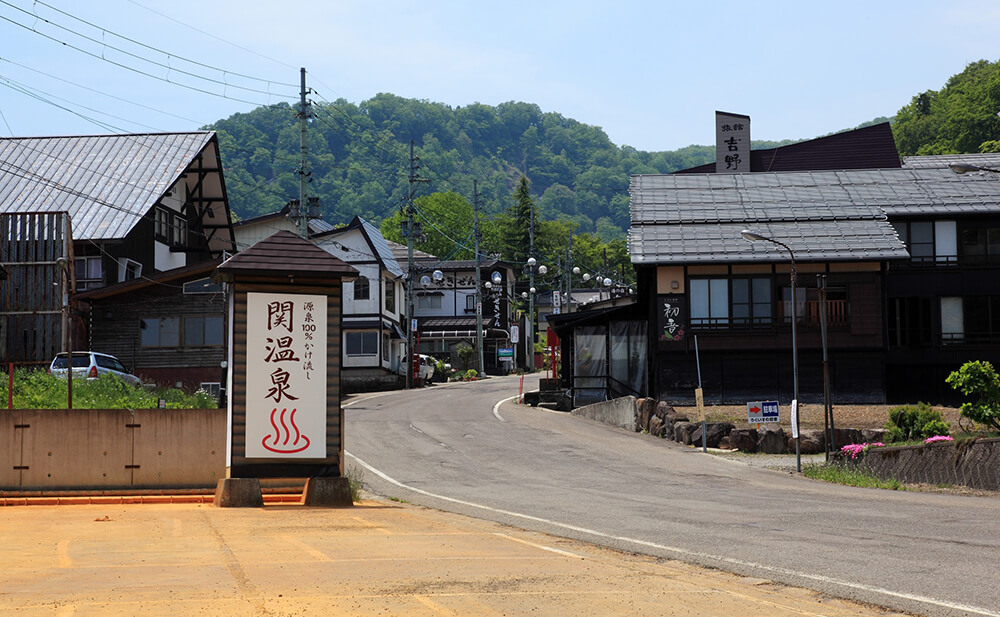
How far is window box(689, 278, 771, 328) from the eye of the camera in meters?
42.3

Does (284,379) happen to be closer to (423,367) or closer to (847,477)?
(847,477)

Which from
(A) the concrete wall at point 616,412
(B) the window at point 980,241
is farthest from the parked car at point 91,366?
(B) the window at point 980,241

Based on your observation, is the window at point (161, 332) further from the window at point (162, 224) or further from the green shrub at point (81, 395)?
the green shrub at point (81, 395)

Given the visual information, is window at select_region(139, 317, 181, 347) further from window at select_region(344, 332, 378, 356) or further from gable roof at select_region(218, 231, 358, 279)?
gable roof at select_region(218, 231, 358, 279)

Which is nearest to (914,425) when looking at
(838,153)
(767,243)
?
(767,243)

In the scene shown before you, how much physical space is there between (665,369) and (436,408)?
33.1 feet

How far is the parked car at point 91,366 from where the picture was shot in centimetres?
3497

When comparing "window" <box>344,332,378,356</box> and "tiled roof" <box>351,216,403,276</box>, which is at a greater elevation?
"tiled roof" <box>351,216,403,276</box>

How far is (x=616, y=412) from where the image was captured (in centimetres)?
4094

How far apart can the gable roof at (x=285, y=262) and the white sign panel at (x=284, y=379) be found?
1.53 ft

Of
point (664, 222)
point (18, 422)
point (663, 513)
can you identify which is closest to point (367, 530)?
point (663, 513)

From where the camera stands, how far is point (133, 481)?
20391 mm

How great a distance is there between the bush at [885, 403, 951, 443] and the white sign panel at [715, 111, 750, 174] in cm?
3252

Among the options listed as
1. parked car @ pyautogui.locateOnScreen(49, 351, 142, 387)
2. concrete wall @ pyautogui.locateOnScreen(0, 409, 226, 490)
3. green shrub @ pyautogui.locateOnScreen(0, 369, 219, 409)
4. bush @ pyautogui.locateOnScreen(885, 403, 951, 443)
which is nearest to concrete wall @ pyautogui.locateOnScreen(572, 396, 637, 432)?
bush @ pyautogui.locateOnScreen(885, 403, 951, 443)
